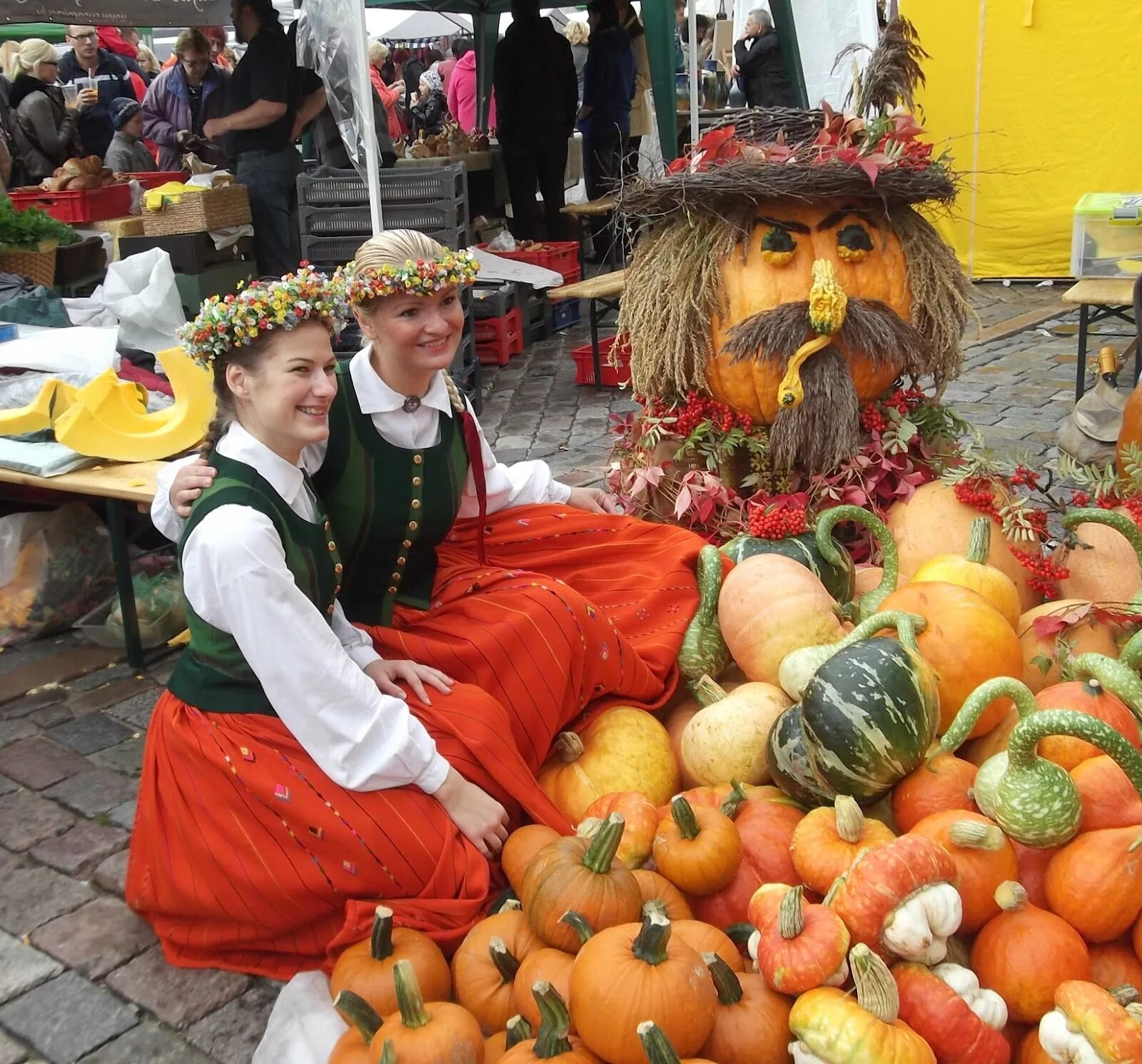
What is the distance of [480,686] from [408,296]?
959mm

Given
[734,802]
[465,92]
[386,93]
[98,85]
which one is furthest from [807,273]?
[465,92]

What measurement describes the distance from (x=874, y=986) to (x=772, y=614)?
4.45ft

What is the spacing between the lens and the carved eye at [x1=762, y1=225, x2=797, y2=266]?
11.7 feet

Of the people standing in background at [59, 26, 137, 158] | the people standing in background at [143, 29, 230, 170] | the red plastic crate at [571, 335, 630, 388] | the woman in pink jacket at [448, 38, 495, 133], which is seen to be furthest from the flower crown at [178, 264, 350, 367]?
the woman in pink jacket at [448, 38, 495, 133]

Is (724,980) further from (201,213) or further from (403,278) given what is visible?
(201,213)

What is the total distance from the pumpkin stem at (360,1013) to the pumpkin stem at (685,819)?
654 mm

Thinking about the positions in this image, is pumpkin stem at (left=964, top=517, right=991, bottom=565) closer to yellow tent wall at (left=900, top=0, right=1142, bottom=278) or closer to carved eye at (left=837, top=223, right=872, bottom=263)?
carved eye at (left=837, top=223, right=872, bottom=263)

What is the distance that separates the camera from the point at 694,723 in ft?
9.08

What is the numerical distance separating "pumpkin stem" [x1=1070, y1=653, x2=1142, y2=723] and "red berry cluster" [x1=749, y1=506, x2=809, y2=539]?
109 cm

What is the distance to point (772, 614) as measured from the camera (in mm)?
2994

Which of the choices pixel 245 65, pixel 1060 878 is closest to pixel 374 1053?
pixel 1060 878

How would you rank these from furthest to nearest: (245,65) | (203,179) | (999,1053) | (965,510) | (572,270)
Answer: (572,270) → (203,179) → (245,65) → (965,510) → (999,1053)

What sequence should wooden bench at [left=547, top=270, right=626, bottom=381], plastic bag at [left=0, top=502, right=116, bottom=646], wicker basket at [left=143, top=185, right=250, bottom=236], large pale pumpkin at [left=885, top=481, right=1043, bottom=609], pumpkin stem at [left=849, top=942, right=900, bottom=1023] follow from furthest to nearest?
wicker basket at [left=143, top=185, right=250, bottom=236] < wooden bench at [left=547, top=270, right=626, bottom=381] < plastic bag at [left=0, top=502, right=116, bottom=646] < large pale pumpkin at [left=885, top=481, right=1043, bottom=609] < pumpkin stem at [left=849, top=942, right=900, bottom=1023]

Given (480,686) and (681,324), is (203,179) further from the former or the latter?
(480,686)
